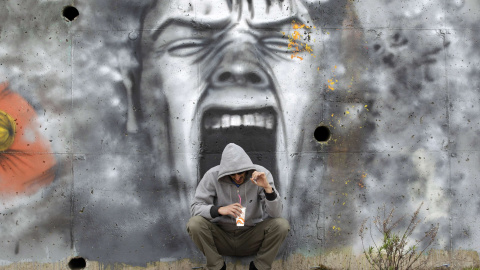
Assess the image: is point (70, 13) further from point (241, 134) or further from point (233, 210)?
point (233, 210)

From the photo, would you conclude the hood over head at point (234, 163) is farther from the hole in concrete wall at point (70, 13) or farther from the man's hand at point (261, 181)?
the hole in concrete wall at point (70, 13)

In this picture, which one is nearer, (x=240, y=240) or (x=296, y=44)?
(x=240, y=240)

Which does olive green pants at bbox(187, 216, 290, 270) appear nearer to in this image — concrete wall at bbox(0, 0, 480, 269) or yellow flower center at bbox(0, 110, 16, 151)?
concrete wall at bbox(0, 0, 480, 269)

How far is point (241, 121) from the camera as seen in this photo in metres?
3.93

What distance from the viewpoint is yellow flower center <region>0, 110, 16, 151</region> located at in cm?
390

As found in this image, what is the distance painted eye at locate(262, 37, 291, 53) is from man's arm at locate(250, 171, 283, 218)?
1403 mm

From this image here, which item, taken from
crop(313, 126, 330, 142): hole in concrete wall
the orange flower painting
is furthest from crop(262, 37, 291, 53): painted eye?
the orange flower painting

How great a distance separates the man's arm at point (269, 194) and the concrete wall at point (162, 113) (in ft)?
1.99

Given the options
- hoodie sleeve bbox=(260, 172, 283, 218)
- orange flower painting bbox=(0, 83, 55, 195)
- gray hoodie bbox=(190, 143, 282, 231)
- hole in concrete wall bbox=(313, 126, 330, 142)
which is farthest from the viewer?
hole in concrete wall bbox=(313, 126, 330, 142)

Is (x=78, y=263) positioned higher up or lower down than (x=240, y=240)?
lower down

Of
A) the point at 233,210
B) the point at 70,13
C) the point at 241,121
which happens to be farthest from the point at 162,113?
the point at 70,13

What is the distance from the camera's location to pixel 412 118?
4043 millimetres

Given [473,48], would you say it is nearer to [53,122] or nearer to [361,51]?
[361,51]

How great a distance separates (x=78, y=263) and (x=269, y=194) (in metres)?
2.30
